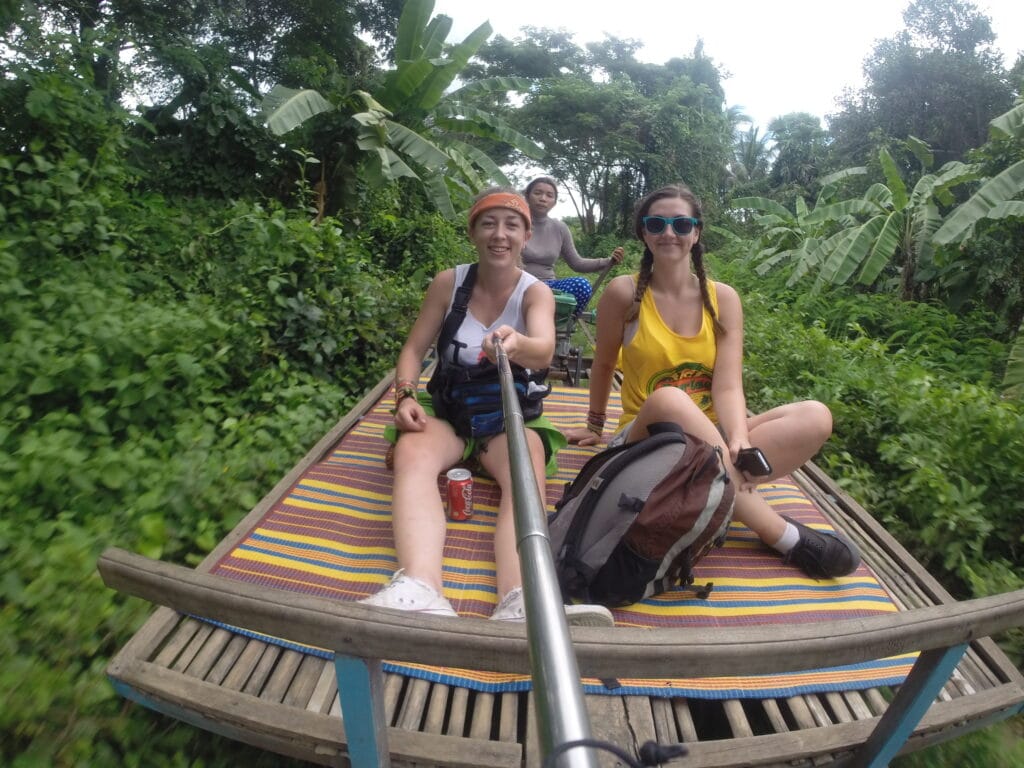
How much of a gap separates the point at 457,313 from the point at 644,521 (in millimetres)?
1234

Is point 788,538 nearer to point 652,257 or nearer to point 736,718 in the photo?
point 736,718

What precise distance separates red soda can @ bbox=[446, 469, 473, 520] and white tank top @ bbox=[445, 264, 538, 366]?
506 millimetres

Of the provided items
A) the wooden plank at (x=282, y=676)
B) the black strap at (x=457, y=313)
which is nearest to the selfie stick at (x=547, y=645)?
the wooden plank at (x=282, y=676)

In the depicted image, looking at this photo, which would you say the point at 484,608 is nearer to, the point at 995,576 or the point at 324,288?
the point at 995,576

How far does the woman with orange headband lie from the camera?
1.97 metres

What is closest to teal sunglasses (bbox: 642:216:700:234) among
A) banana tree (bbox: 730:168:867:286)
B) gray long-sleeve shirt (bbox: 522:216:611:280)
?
gray long-sleeve shirt (bbox: 522:216:611:280)

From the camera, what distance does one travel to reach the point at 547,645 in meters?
0.64

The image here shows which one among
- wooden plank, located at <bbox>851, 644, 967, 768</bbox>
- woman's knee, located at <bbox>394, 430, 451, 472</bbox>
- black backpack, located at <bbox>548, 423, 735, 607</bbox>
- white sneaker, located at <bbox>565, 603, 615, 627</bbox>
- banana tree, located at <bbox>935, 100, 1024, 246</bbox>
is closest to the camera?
wooden plank, located at <bbox>851, 644, 967, 768</bbox>

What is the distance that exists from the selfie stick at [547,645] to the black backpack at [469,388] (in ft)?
4.46

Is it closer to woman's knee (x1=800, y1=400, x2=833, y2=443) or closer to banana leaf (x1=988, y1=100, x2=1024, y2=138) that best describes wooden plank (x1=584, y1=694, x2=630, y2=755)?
woman's knee (x1=800, y1=400, x2=833, y2=443)

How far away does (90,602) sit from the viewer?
1673 millimetres

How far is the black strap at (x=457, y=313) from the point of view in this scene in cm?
246

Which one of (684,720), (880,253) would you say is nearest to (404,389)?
(684,720)

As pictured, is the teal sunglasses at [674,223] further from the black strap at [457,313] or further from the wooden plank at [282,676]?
the wooden plank at [282,676]
